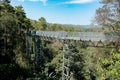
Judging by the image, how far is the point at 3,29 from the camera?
1122 inches

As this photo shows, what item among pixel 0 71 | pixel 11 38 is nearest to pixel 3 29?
pixel 11 38

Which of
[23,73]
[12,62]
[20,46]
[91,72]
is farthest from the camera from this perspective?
[91,72]

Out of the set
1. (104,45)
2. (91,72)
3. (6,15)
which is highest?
(6,15)

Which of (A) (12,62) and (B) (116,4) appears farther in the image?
(A) (12,62)

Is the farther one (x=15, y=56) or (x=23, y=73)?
(x=15, y=56)

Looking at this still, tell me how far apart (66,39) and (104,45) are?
5033 mm

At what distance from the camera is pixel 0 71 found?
77.7 feet

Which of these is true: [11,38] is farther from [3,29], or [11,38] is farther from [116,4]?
[116,4]

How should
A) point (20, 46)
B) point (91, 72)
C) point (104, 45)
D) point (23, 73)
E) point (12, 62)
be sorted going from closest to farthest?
point (104, 45) < point (23, 73) < point (12, 62) < point (20, 46) < point (91, 72)

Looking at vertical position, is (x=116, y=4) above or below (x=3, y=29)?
above

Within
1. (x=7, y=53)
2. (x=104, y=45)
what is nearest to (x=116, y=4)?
(x=104, y=45)

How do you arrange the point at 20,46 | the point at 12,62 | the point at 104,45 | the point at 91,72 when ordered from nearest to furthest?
the point at 104,45 < the point at 12,62 < the point at 20,46 < the point at 91,72

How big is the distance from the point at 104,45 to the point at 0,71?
875cm

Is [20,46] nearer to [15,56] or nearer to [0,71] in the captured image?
[15,56]
